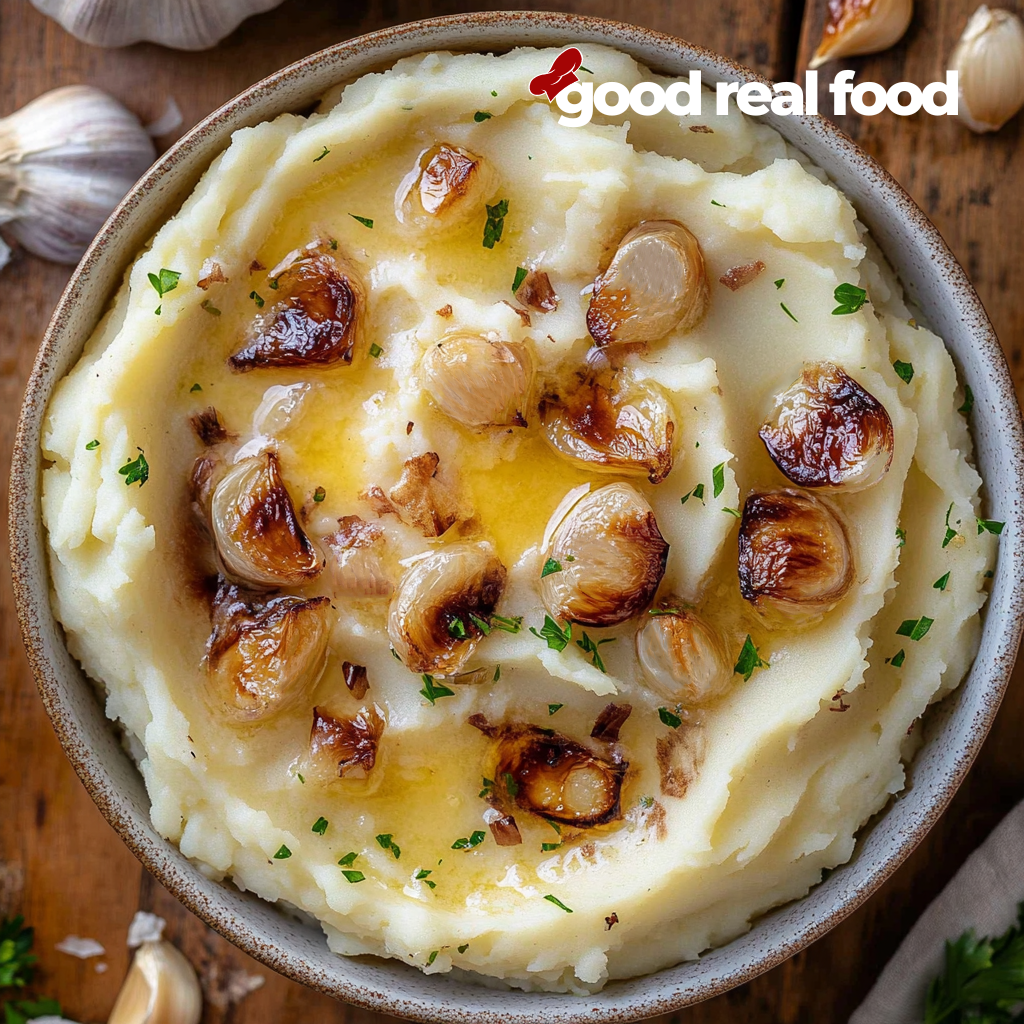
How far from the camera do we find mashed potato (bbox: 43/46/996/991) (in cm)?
358

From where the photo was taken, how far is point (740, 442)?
3695mm

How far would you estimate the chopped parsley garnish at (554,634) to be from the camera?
3541 mm

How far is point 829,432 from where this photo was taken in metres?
3.52

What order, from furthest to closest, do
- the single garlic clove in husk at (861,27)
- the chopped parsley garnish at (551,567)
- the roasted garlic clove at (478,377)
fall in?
the single garlic clove in husk at (861,27)
the chopped parsley garnish at (551,567)
the roasted garlic clove at (478,377)

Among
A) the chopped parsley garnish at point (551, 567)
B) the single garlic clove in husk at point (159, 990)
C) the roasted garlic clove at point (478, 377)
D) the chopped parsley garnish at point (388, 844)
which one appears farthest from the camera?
the single garlic clove in husk at point (159, 990)

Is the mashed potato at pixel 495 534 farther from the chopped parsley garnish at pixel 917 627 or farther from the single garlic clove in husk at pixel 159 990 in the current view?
the single garlic clove in husk at pixel 159 990

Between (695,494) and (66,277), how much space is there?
2.79 m

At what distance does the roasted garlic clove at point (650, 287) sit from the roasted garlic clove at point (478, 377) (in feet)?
0.95

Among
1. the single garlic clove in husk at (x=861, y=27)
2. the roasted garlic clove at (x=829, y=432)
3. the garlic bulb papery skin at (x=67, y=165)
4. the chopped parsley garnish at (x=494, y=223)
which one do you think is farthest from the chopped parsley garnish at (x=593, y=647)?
the garlic bulb papery skin at (x=67, y=165)

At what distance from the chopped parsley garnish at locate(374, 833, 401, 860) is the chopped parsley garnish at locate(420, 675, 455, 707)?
469mm

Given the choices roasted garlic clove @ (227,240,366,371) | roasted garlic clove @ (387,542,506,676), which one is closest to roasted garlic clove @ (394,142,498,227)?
roasted garlic clove @ (227,240,366,371)

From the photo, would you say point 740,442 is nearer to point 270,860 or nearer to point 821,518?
point 821,518

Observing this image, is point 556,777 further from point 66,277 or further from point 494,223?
point 66,277

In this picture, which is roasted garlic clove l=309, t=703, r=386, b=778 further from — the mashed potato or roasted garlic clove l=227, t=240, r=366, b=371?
roasted garlic clove l=227, t=240, r=366, b=371
